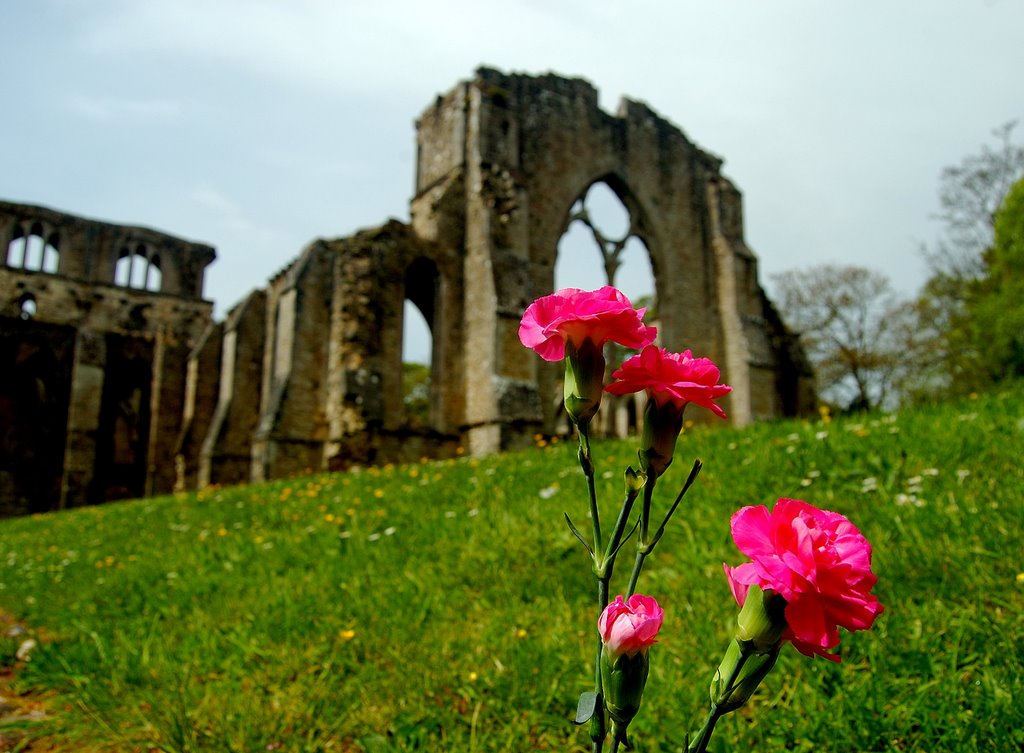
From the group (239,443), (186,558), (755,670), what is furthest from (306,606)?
(239,443)

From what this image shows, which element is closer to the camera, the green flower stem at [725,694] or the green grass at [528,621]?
the green flower stem at [725,694]

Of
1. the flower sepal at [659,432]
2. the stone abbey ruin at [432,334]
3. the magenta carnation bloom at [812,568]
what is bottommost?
the magenta carnation bloom at [812,568]

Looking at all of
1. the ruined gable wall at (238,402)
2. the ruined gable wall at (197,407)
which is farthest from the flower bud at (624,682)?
the ruined gable wall at (197,407)

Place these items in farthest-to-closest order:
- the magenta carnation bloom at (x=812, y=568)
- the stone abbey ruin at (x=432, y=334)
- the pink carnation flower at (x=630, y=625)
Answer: the stone abbey ruin at (x=432, y=334) < the pink carnation flower at (x=630, y=625) < the magenta carnation bloom at (x=812, y=568)

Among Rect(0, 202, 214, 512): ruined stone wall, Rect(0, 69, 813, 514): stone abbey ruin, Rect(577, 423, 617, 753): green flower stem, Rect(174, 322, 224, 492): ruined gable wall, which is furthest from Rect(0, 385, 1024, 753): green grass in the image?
Rect(0, 202, 214, 512): ruined stone wall

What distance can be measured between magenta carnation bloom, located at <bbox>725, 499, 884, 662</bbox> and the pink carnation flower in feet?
0.48

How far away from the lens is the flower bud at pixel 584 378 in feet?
3.53

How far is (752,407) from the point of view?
18.3 metres

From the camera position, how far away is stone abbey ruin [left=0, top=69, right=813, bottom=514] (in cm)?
1447

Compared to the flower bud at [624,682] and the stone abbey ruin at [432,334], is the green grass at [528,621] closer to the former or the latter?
the flower bud at [624,682]

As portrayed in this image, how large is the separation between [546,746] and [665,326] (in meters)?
17.5

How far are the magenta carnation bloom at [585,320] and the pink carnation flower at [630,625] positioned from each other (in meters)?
0.36

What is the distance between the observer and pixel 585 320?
1007mm

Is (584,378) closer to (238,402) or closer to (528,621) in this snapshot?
(528,621)
